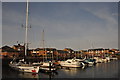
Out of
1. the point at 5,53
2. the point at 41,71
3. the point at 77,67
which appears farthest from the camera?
the point at 5,53

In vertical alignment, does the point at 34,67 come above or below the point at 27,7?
below

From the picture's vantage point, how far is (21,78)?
9.66 m

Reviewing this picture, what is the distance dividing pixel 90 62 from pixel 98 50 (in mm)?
33015

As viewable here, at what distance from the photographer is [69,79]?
9656 millimetres

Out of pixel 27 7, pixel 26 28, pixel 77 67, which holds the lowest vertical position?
pixel 77 67

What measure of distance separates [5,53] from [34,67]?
A: 25595 millimetres

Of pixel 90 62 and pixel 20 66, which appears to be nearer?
pixel 20 66

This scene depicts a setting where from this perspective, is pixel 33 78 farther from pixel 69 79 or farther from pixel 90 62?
pixel 90 62

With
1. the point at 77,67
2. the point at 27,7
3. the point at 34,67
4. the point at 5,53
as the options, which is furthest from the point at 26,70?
the point at 5,53

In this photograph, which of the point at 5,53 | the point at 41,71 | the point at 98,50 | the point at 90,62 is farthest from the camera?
the point at 98,50

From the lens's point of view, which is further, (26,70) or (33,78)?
(26,70)

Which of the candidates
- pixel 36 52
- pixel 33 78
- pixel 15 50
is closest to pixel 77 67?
pixel 33 78

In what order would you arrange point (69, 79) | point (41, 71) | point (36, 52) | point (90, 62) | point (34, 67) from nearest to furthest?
point (69, 79)
point (34, 67)
point (41, 71)
point (90, 62)
point (36, 52)

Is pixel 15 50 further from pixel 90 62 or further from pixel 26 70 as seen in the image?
pixel 26 70
